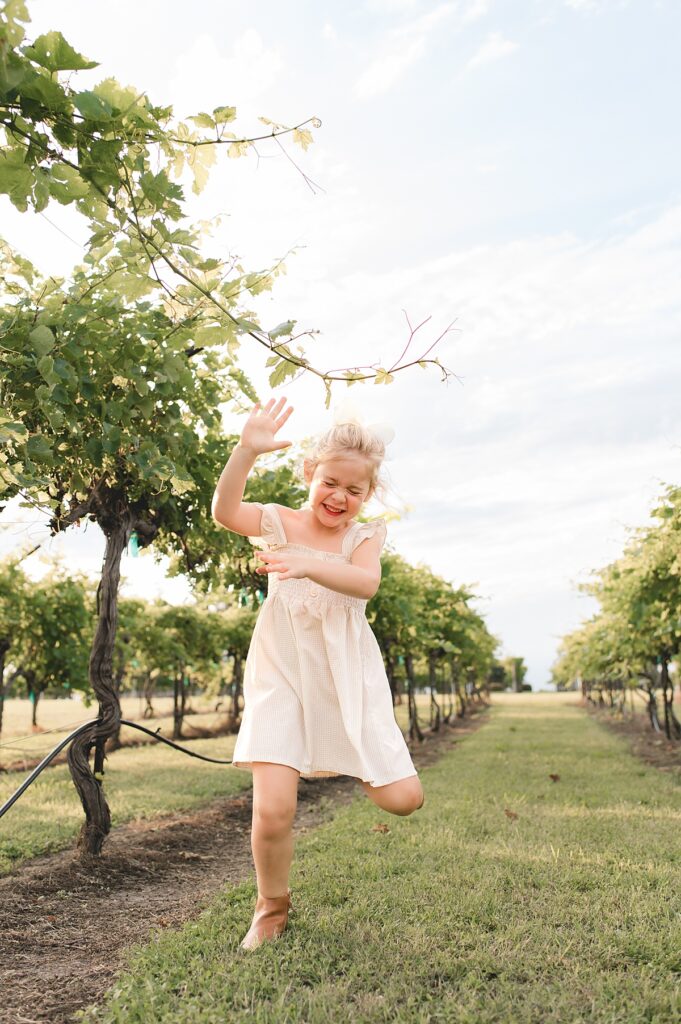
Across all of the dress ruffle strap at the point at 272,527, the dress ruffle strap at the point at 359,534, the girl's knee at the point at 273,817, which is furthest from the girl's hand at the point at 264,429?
the girl's knee at the point at 273,817

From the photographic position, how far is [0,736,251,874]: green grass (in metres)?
6.34

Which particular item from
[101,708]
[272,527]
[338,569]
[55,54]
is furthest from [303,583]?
[101,708]

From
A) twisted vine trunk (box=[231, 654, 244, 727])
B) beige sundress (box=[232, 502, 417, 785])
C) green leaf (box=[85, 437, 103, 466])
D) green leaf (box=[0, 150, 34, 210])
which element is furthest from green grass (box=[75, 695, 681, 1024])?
twisted vine trunk (box=[231, 654, 244, 727])

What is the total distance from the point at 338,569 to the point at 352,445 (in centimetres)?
58

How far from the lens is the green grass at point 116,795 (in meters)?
6.34

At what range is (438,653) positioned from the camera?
22469mm

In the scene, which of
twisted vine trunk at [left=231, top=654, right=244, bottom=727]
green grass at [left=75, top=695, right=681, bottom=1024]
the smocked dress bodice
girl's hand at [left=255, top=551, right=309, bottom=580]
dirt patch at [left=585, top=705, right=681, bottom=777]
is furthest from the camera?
twisted vine trunk at [left=231, top=654, right=244, bottom=727]

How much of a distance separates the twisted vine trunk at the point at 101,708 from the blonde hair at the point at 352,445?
2.81 metres

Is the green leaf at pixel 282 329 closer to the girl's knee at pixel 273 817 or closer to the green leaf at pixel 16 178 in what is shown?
the green leaf at pixel 16 178

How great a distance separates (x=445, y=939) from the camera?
10.7 feet

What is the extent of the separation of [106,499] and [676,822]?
5315 millimetres

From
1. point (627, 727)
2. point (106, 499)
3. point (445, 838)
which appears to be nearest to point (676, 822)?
point (445, 838)

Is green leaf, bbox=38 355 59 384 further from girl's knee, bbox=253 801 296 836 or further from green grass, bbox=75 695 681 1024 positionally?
green grass, bbox=75 695 681 1024

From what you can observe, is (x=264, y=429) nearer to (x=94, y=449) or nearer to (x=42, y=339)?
(x=42, y=339)
